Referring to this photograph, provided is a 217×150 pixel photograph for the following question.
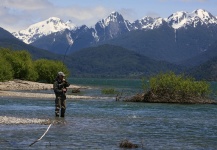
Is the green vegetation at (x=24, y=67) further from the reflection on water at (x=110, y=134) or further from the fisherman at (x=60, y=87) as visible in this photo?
the reflection on water at (x=110, y=134)

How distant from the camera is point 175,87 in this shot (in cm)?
6581

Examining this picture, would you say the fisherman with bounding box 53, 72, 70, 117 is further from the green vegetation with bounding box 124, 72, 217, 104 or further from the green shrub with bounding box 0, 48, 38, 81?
the green shrub with bounding box 0, 48, 38, 81

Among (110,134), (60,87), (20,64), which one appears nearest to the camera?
(110,134)

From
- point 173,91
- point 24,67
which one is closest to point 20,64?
point 24,67

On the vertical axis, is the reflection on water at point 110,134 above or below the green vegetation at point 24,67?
below

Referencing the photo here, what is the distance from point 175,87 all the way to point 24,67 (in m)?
77.4

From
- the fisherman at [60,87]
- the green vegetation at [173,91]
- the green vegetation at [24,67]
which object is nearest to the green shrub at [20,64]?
the green vegetation at [24,67]

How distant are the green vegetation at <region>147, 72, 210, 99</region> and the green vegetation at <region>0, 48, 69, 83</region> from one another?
5512cm

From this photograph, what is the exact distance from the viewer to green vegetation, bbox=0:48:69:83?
118 metres

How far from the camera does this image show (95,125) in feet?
116

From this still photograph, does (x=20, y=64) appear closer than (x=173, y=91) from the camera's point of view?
No

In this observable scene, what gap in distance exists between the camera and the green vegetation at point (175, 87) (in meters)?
65.5

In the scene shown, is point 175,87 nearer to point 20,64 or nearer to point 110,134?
point 110,134

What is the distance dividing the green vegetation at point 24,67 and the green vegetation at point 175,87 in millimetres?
55117
